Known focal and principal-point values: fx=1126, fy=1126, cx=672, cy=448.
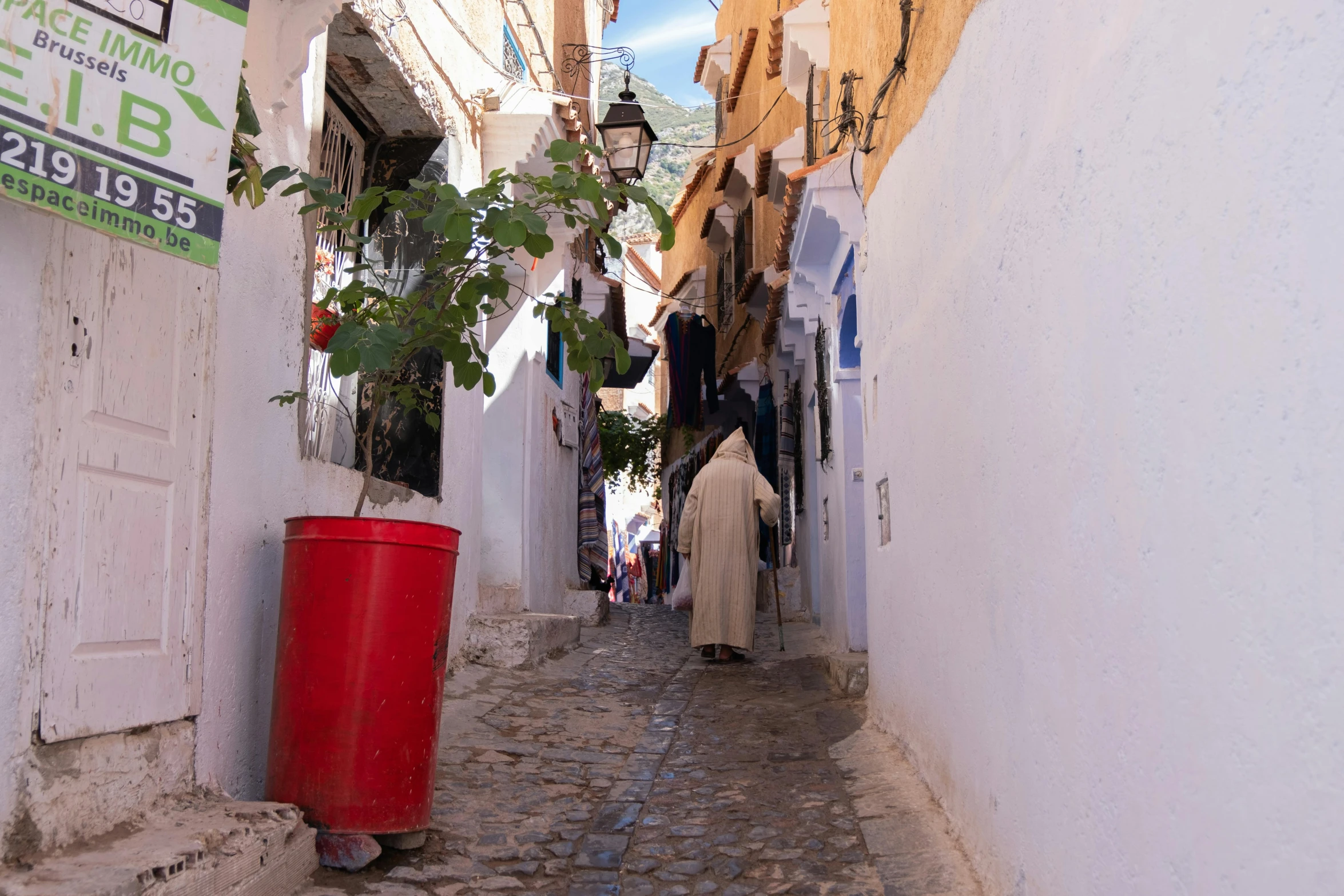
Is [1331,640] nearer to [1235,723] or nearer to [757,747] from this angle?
[1235,723]

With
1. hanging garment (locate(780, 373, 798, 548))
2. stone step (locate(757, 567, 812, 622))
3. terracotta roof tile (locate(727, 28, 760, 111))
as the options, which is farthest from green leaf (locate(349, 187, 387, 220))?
terracotta roof tile (locate(727, 28, 760, 111))

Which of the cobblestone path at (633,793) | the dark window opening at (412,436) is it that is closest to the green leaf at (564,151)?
the cobblestone path at (633,793)

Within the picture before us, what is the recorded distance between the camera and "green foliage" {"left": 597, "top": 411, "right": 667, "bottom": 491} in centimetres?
2006

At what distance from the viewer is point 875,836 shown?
3.98 metres

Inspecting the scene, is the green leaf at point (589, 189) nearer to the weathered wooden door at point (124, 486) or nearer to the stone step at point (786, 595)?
the weathered wooden door at point (124, 486)

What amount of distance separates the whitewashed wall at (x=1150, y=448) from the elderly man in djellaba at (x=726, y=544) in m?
5.10

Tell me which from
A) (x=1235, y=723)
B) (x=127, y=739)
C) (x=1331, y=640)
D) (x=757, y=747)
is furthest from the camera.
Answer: (x=757, y=747)

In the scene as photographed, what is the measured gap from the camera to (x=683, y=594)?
1391 centimetres

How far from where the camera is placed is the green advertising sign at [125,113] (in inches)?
90.1

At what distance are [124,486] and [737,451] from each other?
696 cm

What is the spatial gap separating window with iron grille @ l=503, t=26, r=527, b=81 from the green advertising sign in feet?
20.7

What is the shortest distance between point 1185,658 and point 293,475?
11.3 feet

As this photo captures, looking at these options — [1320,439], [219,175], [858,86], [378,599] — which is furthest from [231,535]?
[858,86]

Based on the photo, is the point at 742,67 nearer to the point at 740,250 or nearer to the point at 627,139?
the point at 740,250
